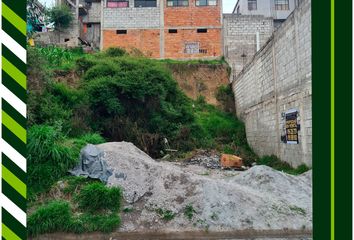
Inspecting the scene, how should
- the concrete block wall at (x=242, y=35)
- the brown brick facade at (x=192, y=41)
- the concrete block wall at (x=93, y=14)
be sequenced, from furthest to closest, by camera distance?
the concrete block wall at (x=93, y=14) < the brown brick facade at (x=192, y=41) < the concrete block wall at (x=242, y=35)

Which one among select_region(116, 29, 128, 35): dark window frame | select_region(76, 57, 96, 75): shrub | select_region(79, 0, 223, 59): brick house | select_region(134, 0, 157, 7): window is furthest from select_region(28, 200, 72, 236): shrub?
select_region(134, 0, 157, 7): window

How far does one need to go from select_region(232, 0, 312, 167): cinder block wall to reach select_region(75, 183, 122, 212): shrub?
502 cm

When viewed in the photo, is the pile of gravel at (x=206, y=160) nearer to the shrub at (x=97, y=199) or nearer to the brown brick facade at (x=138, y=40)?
the shrub at (x=97, y=199)

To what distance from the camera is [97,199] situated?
5.63 metres

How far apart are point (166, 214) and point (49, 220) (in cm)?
197

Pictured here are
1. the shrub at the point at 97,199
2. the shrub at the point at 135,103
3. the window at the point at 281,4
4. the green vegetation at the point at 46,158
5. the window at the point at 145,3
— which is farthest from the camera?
the window at the point at 281,4

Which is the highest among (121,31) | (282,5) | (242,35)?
(282,5)

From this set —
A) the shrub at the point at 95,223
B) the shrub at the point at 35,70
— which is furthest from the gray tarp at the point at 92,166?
the shrub at the point at 35,70

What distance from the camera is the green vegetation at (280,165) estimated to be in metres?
8.52

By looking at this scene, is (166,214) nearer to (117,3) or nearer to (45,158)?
(45,158)

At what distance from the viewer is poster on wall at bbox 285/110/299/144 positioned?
883 cm

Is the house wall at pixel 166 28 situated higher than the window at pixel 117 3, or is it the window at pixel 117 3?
the window at pixel 117 3

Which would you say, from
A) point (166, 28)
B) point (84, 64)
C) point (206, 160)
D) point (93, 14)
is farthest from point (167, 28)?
point (206, 160)

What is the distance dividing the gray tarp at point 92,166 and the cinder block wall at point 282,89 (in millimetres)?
5069
